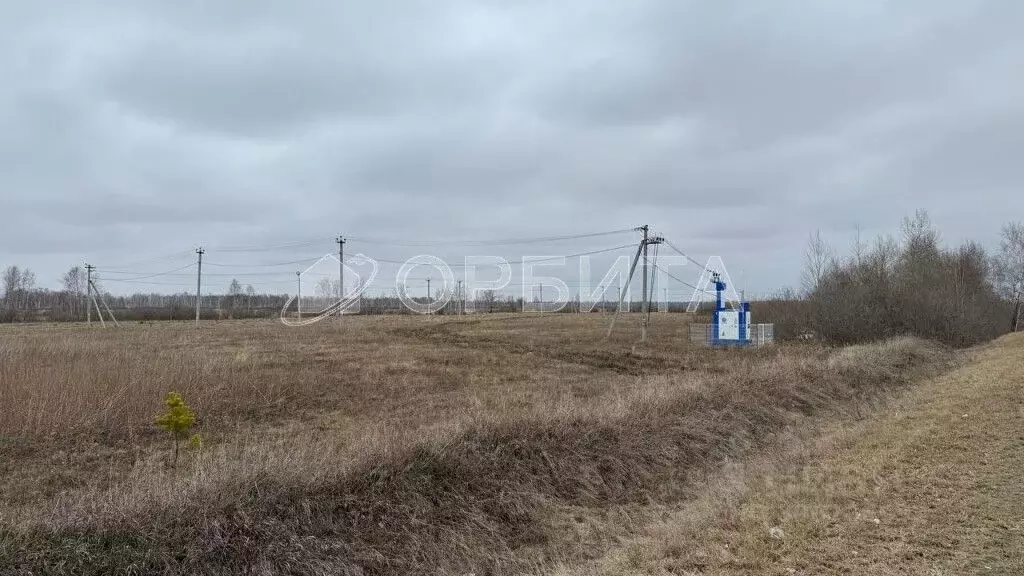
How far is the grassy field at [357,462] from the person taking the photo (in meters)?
4.31

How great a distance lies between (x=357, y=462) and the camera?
554 centimetres

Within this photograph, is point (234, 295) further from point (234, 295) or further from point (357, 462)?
point (357, 462)

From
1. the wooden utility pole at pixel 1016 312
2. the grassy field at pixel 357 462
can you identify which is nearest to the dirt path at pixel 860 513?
the grassy field at pixel 357 462

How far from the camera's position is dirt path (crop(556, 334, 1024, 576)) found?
418 centimetres

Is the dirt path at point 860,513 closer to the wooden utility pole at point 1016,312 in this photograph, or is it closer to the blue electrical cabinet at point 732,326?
the blue electrical cabinet at point 732,326

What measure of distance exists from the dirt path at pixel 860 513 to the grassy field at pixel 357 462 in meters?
0.62

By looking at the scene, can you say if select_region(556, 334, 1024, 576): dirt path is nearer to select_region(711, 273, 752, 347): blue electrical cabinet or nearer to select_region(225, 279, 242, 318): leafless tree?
select_region(711, 273, 752, 347): blue electrical cabinet

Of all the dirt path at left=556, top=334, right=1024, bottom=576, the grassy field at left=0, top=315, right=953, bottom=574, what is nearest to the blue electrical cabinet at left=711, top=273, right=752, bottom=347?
the grassy field at left=0, top=315, right=953, bottom=574

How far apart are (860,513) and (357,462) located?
4.72 metres

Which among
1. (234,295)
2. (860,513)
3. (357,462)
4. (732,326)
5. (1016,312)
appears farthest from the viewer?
(234,295)

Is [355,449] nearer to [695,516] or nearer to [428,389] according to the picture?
[695,516]

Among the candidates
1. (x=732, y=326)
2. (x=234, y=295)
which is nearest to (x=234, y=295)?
(x=234, y=295)

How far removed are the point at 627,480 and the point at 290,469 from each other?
3917 millimetres

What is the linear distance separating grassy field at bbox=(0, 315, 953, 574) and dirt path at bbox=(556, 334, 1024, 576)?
618 mm
